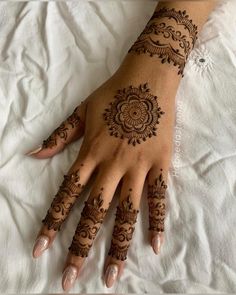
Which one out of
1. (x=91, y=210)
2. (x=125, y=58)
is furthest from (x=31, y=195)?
(x=125, y=58)

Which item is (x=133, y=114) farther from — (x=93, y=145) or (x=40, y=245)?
(x=40, y=245)

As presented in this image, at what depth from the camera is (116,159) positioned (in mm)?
777

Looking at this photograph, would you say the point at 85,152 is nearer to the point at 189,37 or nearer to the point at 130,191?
the point at 130,191

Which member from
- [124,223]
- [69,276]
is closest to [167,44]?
[124,223]

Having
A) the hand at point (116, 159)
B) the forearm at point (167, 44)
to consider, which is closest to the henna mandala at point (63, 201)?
the hand at point (116, 159)

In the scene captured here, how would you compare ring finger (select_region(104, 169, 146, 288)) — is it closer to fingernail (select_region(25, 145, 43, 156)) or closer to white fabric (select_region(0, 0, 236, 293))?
white fabric (select_region(0, 0, 236, 293))

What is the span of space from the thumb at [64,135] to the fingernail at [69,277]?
0.22 m

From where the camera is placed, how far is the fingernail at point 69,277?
0.67 meters

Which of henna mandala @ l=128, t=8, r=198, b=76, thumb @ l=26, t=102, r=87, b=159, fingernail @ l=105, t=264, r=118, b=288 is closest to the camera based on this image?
fingernail @ l=105, t=264, r=118, b=288

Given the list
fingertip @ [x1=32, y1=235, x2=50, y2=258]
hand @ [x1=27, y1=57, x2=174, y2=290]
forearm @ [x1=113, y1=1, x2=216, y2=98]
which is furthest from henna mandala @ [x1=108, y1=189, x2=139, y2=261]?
forearm @ [x1=113, y1=1, x2=216, y2=98]

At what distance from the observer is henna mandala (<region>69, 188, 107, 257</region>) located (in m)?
0.69

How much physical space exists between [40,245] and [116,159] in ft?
0.69

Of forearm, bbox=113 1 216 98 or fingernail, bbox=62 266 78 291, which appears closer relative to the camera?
fingernail, bbox=62 266 78 291

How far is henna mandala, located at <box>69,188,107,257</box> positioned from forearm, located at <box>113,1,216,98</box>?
0.28 meters
